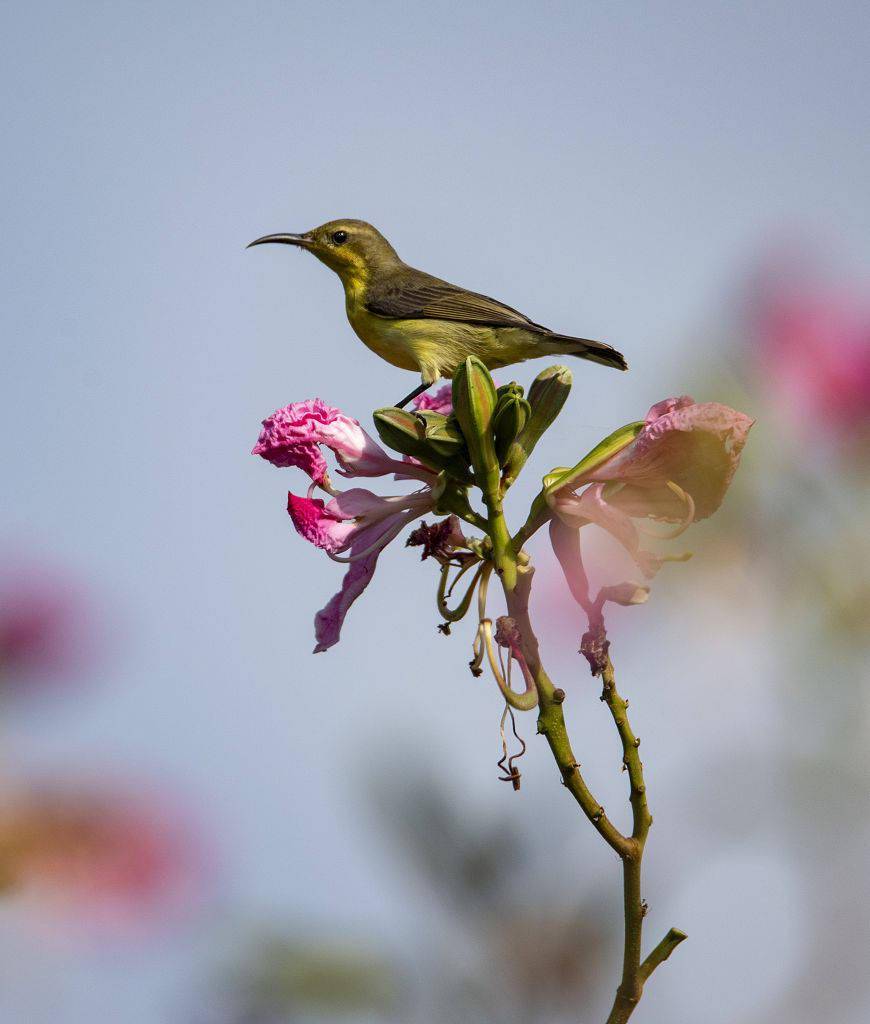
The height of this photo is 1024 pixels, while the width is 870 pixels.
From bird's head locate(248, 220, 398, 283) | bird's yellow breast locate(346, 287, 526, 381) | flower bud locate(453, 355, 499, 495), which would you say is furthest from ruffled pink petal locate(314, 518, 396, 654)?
bird's head locate(248, 220, 398, 283)

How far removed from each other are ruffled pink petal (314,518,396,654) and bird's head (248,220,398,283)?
272 cm

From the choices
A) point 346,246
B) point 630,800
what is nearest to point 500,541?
point 630,800

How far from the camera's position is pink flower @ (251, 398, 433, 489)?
230cm

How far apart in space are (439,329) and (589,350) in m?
0.48

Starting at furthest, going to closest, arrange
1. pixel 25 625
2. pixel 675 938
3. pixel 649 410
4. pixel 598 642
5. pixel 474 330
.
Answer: pixel 25 625 → pixel 474 330 → pixel 649 410 → pixel 598 642 → pixel 675 938

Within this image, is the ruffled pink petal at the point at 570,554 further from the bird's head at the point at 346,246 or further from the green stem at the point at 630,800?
the bird's head at the point at 346,246

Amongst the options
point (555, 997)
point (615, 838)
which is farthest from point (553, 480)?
point (555, 997)

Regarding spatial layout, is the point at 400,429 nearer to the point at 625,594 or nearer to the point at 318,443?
the point at 318,443

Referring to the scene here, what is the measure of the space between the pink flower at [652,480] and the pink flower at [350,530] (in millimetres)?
283

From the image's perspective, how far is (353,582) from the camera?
90.7 inches

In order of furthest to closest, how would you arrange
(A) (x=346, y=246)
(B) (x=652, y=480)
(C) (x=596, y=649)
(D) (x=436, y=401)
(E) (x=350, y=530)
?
1. (A) (x=346, y=246)
2. (D) (x=436, y=401)
3. (E) (x=350, y=530)
4. (B) (x=652, y=480)
5. (C) (x=596, y=649)

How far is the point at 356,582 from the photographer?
230 centimetres

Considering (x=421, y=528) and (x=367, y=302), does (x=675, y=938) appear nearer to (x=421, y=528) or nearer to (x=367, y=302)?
(x=421, y=528)

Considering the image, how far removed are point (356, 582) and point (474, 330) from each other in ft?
5.92
